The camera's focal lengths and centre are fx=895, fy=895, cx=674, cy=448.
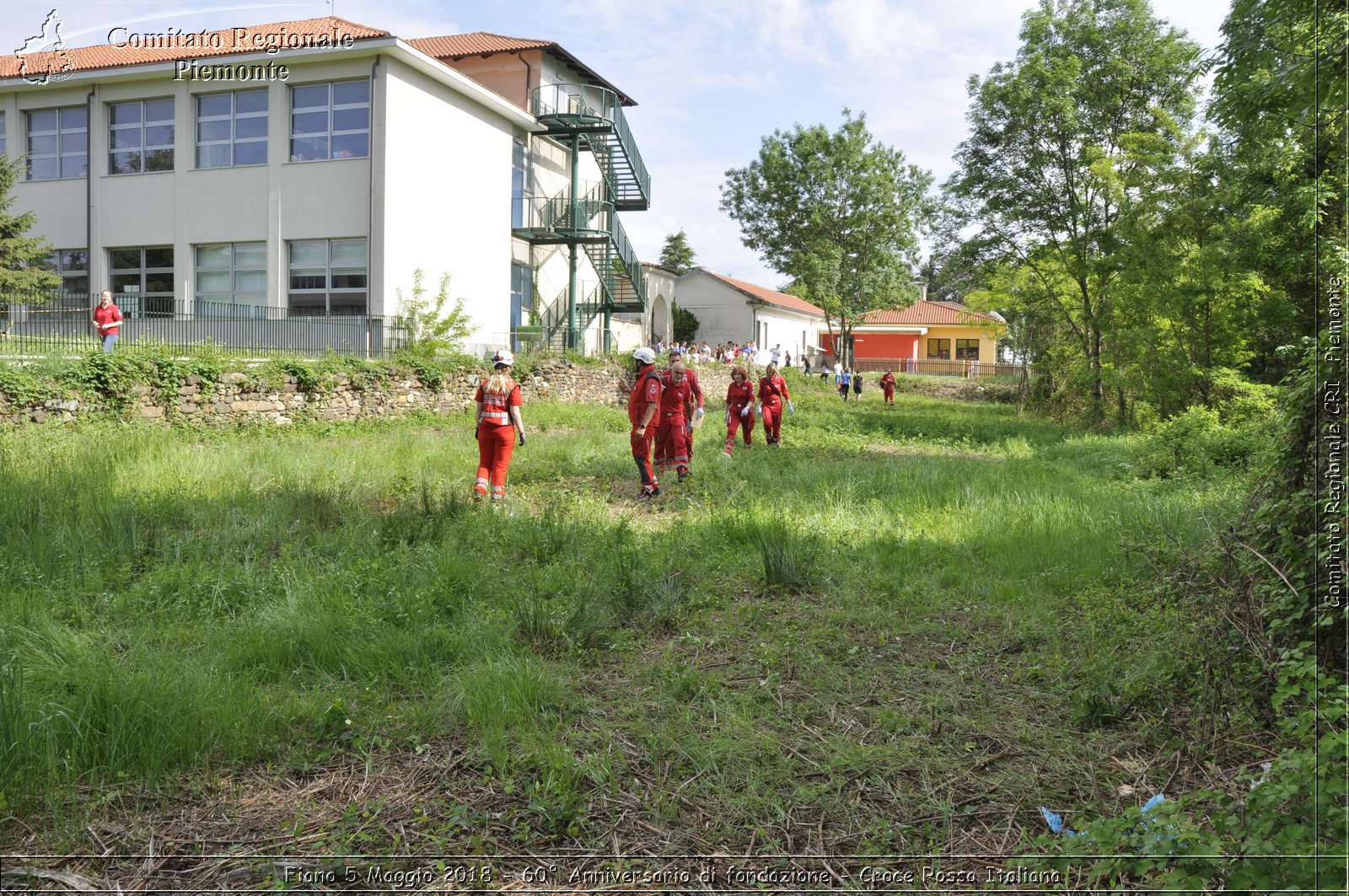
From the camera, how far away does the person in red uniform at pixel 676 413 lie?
467 inches

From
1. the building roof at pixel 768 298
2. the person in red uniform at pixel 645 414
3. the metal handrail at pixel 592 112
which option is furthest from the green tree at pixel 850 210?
the person in red uniform at pixel 645 414

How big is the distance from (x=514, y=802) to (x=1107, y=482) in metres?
11.0

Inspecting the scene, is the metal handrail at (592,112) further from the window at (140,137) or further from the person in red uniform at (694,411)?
the person in red uniform at (694,411)

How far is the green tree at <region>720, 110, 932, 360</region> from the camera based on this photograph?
1935 inches

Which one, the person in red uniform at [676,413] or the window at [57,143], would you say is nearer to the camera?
the person in red uniform at [676,413]

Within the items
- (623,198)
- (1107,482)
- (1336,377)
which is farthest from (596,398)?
(1336,377)

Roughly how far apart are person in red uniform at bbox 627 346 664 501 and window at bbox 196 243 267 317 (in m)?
17.1

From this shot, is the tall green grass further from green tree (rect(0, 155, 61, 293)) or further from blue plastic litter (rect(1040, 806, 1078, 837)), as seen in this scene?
green tree (rect(0, 155, 61, 293))

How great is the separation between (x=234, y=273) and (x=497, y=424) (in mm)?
18724

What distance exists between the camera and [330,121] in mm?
23734

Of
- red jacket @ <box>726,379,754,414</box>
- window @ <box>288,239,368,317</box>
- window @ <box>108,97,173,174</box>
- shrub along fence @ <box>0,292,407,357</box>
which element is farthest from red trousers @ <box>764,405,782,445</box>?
window @ <box>108,97,173,174</box>

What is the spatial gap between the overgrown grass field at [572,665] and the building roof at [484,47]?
2383cm

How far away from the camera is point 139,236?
25.3 meters

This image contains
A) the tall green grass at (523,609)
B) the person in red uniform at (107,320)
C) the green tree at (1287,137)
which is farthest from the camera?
the person in red uniform at (107,320)
